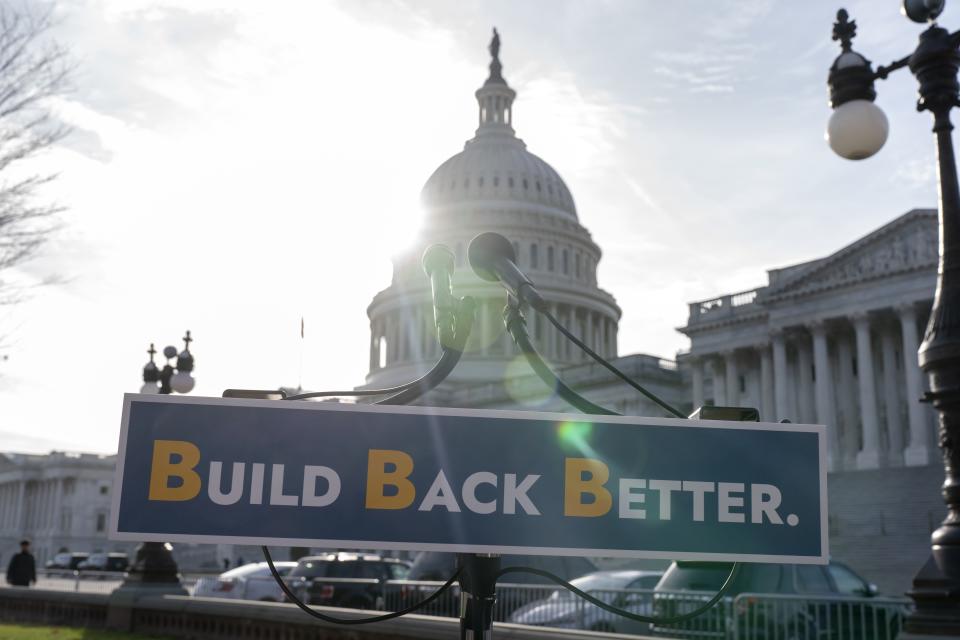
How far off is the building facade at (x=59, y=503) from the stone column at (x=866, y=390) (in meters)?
88.2

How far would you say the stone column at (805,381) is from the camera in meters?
61.9

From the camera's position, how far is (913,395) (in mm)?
54719

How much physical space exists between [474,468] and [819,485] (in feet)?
2.86

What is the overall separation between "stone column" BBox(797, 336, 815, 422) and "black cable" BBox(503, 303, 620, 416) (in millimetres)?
61570

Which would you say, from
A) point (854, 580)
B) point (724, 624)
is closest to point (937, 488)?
point (854, 580)

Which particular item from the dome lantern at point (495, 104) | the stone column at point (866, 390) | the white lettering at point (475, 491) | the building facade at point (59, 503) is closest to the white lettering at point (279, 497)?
the white lettering at point (475, 491)

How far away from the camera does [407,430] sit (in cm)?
256

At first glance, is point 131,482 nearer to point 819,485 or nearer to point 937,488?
point 819,485

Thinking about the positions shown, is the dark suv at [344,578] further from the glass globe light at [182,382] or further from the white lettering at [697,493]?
the white lettering at [697,493]

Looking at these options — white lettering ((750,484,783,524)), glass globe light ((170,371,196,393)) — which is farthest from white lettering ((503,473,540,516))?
glass globe light ((170,371,196,393))

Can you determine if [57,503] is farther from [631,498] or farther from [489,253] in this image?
[631,498]

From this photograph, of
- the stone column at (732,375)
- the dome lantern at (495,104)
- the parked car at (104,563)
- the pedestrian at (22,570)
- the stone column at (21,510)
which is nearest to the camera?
the pedestrian at (22,570)

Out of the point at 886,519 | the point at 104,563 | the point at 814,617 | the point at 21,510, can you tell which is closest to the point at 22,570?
the point at 814,617

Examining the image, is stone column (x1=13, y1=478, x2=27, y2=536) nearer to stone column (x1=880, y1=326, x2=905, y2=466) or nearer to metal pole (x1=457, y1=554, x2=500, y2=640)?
stone column (x1=880, y1=326, x2=905, y2=466)
